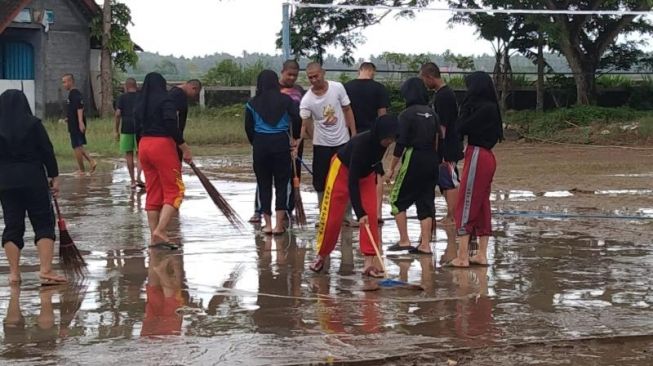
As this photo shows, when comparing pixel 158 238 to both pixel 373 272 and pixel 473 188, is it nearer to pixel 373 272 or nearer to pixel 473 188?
pixel 373 272

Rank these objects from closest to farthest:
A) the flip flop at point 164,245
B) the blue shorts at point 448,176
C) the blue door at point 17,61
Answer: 1. the flip flop at point 164,245
2. the blue shorts at point 448,176
3. the blue door at point 17,61

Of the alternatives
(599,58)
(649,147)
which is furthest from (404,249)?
(599,58)

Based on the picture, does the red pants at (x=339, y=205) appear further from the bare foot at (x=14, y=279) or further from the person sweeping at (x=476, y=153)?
the bare foot at (x=14, y=279)

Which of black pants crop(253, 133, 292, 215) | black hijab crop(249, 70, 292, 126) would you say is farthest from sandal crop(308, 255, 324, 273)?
black hijab crop(249, 70, 292, 126)

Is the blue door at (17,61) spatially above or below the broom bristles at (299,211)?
above

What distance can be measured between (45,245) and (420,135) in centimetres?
362

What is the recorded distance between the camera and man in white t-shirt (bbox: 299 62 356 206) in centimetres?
1117

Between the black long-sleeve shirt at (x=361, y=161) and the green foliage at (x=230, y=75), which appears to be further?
the green foliage at (x=230, y=75)

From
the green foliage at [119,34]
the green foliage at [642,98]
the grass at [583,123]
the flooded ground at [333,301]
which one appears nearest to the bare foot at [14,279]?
the flooded ground at [333,301]

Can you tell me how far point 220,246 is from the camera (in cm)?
1095

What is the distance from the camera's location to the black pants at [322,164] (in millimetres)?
11359

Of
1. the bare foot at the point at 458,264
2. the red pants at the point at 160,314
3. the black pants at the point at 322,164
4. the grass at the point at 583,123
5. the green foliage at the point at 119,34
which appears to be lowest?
the red pants at the point at 160,314

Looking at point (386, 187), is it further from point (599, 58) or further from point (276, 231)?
point (599, 58)

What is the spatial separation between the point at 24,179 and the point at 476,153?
3.95 metres
